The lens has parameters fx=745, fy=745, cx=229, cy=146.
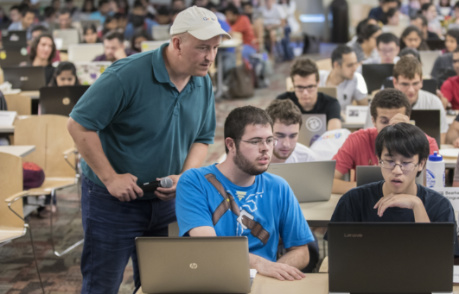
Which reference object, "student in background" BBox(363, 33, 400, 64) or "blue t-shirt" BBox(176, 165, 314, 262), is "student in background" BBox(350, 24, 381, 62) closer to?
"student in background" BBox(363, 33, 400, 64)

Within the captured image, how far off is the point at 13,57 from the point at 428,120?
631 cm

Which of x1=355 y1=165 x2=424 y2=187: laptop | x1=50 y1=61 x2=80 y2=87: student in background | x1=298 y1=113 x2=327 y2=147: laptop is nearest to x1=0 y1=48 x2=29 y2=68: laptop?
x1=50 y1=61 x2=80 y2=87: student in background

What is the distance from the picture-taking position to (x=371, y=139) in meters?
4.14

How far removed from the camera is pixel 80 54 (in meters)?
9.72

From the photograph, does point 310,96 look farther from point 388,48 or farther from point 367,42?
point 367,42

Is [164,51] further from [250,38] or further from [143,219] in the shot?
[250,38]

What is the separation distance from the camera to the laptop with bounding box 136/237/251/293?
2.34 m

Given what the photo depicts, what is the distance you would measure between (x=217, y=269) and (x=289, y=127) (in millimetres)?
1840

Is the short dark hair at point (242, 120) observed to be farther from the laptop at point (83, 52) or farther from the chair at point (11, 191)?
the laptop at point (83, 52)

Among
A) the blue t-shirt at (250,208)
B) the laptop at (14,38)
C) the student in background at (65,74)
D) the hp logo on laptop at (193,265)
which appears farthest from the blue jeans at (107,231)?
the laptop at (14,38)

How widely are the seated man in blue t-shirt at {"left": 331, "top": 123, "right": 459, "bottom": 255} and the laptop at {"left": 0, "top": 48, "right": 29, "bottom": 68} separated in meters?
7.38

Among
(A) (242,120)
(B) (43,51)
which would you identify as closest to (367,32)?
(B) (43,51)

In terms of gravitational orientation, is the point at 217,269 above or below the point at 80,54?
below

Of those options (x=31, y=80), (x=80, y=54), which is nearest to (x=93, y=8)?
(x=80, y=54)
